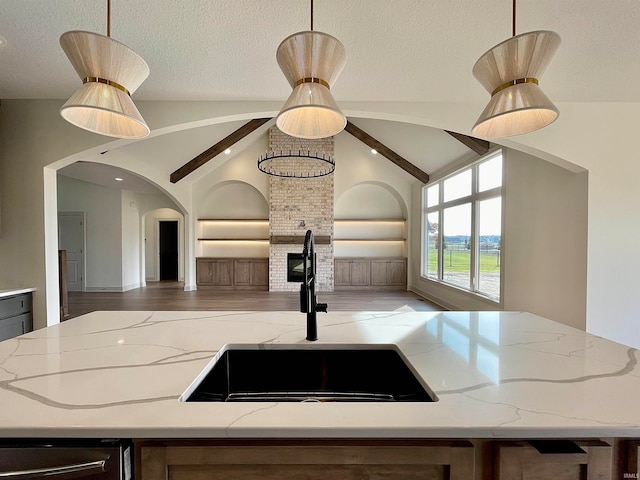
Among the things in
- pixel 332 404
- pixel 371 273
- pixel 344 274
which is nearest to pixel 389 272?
pixel 371 273

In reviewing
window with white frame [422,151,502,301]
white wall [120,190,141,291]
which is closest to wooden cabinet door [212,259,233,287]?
white wall [120,190,141,291]

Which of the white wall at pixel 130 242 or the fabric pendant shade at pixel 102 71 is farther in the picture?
the white wall at pixel 130 242

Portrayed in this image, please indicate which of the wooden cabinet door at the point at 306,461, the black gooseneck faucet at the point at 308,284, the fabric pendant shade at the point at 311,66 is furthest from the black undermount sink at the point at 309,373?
the fabric pendant shade at the point at 311,66

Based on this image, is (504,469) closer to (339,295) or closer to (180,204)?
(339,295)

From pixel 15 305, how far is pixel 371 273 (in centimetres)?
646

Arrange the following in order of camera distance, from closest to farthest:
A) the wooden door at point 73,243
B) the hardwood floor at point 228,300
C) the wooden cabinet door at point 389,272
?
1. the hardwood floor at point 228,300
2. the wooden door at point 73,243
3. the wooden cabinet door at point 389,272

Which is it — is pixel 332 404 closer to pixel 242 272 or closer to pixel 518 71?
pixel 518 71

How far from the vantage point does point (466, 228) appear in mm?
5355

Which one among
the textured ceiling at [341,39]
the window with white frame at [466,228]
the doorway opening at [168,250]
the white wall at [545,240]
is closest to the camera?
the textured ceiling at [341,39]

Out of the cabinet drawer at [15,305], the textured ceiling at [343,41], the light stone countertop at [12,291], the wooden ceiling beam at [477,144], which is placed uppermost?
the wooden ceiling beam at [477,144]

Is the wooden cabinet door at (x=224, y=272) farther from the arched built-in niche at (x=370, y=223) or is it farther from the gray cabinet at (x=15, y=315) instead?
the gray cabinet at (x=15, y=315)

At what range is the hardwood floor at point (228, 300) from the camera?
5.57 m

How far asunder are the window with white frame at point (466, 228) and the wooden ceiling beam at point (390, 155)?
332 mm

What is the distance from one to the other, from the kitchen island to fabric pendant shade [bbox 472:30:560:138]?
0.92 metres
